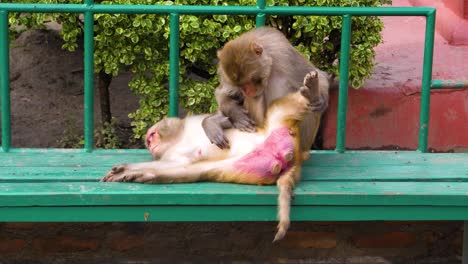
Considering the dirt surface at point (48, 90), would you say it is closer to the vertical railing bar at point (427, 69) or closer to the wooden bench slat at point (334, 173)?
the wooden bench slat at point (334, 173)

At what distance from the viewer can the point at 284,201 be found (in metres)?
3.47

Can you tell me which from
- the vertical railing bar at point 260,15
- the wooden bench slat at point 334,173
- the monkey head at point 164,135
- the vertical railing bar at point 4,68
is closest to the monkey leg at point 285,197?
the wooden bench slat at point 334,173

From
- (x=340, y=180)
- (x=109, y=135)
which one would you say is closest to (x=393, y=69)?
(x=109, y=135)

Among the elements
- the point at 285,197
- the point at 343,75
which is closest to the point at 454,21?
the point at 343,75

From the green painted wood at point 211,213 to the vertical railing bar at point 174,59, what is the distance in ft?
3.26

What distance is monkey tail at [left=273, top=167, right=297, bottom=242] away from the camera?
3.38 m

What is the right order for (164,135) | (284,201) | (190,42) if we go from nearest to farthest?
(284,201) → (164,135) → (190,42)

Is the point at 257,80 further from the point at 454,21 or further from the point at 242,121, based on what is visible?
the point at 454,21

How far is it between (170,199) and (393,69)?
3318 millimetres

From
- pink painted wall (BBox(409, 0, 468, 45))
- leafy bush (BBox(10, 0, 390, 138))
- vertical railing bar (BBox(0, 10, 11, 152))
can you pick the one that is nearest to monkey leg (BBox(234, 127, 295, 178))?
vertical railing bar (BBox(0, 10, 11, 152))

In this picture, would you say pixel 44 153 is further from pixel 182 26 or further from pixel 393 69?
pixel 393 69

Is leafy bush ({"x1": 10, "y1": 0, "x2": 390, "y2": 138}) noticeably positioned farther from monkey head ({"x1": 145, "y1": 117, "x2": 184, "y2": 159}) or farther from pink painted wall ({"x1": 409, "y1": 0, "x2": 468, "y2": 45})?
monkey head ({"x1": 145, "y1": 117, "x2": 184, "y2": 159})

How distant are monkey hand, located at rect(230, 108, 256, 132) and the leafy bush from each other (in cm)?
159

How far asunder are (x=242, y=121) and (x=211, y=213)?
633 millimetres
